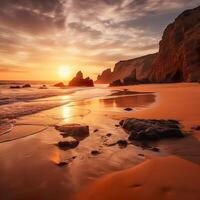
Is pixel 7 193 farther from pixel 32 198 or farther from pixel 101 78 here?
pixel 101 78

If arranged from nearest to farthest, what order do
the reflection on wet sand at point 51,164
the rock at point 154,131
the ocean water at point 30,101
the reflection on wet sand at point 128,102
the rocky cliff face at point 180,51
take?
the reflection on wet sand at point 51,164 → the rock at point 154,131 → the ocean water at point 30,101 → the reflection on wet sand at point 128,102 → the rocky cliff face at point 180,51

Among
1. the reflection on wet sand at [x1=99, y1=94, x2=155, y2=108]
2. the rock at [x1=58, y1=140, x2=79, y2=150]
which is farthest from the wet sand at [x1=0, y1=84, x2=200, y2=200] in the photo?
the reflection on wet sand at [x1=99, y1=94, x2=155, y2=108]

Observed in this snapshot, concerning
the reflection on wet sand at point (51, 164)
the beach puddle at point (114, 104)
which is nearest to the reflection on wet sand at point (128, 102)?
the beach puddle at point (114, 104)

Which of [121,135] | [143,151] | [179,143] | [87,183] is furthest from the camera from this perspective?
[121,135]

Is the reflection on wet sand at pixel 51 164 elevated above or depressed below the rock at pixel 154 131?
below

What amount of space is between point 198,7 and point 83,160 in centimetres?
6147

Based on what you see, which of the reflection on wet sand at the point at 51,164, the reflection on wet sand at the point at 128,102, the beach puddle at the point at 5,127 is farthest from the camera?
the reflection on wet sand at the point at 128,102

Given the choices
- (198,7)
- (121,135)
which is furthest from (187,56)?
(121,135)

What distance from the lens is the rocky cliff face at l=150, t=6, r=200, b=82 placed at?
4081cm

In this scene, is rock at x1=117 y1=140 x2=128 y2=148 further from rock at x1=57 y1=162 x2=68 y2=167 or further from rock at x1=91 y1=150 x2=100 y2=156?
rock at x1=57 y1=162 x2=68 y2=167

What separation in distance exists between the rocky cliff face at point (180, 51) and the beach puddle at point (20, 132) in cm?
3626

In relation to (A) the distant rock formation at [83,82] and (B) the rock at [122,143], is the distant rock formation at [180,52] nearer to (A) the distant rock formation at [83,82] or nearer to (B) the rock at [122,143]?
(A) the distant rock formation at [83,82]

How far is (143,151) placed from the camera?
200 inches

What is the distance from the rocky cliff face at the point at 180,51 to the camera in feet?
134
